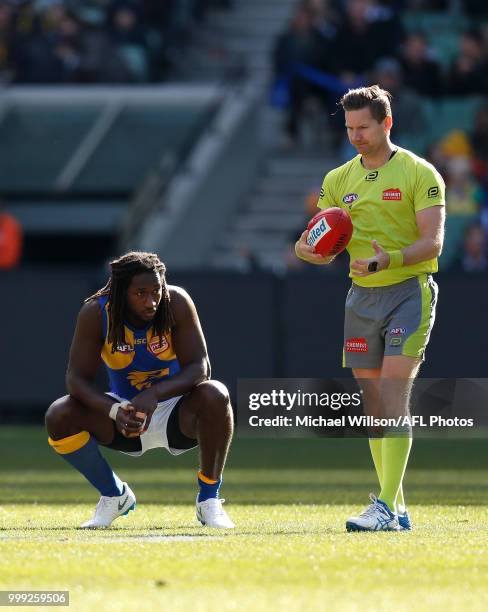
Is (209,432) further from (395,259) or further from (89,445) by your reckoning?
(395,259)

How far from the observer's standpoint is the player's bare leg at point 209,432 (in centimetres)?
934

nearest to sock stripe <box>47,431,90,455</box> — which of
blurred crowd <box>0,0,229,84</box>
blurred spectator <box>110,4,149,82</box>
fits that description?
blurred crowd <box>0,0,229,84</box>

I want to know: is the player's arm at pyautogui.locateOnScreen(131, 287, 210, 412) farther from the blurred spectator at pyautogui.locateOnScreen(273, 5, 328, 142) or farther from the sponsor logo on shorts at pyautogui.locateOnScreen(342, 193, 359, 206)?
the blurred spectator at pyautogui.locateOnScreen(273, 5, 328, 142)

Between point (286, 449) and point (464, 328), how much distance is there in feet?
9.92

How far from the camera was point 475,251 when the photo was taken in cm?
1948

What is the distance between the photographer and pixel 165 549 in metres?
8.23

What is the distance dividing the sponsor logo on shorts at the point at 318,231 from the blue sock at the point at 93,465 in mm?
1631

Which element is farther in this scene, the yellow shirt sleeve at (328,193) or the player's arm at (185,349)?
the yellow shirt sleeve at (328,193)

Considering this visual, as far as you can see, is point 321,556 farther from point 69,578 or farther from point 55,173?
point 55,173

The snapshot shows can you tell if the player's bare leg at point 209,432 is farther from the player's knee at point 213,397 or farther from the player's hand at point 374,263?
the player's hand at point 374,263

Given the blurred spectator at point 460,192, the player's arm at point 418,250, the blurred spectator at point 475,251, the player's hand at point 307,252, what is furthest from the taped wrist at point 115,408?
the blurred spectator at point 460,192

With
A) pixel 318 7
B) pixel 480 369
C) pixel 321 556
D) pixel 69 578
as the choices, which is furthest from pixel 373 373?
pixel 318 7

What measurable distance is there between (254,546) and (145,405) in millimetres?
1209

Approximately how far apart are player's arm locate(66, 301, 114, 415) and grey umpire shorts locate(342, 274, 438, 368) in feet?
4.50
